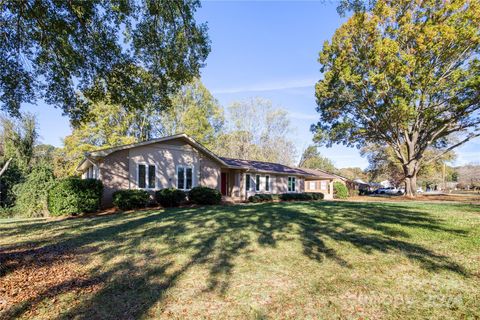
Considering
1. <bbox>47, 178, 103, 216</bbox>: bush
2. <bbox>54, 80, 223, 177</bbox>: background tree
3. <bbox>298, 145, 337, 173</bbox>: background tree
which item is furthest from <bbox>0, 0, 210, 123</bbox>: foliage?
<bbox>298, 145, 337, 173</bbox>: background tree

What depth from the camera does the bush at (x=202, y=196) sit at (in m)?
17.3

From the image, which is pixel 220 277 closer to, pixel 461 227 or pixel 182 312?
pixel 182 312

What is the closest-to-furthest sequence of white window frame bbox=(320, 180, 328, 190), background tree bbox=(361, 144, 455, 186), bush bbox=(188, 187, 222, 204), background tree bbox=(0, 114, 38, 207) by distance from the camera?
bush bbox=(188, 187, 222, 204) < background tree bbox=(0, 114, 38, 207) < white window frame bbox=(320, 180, 328, 190) < background tree bbox=(361, 144, 455, 186)

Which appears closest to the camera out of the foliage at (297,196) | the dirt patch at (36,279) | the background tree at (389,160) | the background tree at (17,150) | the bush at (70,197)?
the dirt patch at (36,279)

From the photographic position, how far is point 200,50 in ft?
31.2

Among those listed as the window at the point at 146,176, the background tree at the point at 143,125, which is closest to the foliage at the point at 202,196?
the window at the point at 146,176

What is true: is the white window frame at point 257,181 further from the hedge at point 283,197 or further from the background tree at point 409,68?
the background tree at point 409,68

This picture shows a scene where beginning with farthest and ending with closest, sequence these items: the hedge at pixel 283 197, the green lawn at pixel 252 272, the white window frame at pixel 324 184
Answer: the white window frame at pixel 324 184 → the hedge at pixel 283 197 → the green lawn at pixel 252 272

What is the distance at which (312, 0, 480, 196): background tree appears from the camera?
19.8 m

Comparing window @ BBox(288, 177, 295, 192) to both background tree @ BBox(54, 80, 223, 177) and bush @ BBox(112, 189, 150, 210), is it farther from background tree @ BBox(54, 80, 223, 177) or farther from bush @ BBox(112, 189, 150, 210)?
bush @ BBox(112, 189, 150, 210)

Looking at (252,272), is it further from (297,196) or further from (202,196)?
(297,196)

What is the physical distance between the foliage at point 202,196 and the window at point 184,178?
1.19 metres

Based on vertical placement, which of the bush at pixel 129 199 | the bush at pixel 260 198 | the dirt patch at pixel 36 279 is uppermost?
the bush at pixel 129 199

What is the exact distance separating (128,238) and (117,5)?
21.7ft
